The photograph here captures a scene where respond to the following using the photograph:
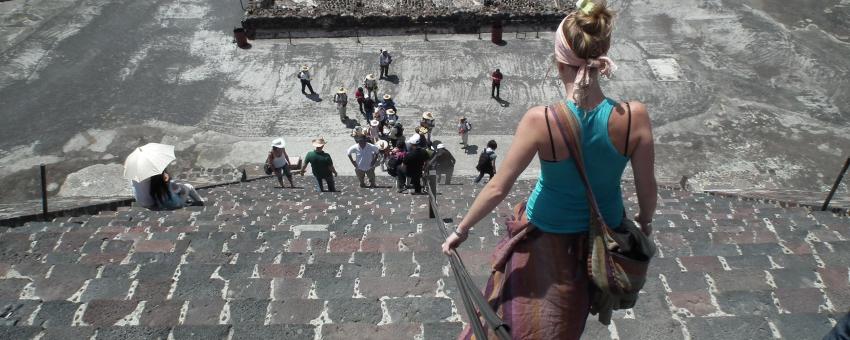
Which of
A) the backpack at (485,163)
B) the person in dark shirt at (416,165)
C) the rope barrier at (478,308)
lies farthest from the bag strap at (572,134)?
the backpack at (485,163)

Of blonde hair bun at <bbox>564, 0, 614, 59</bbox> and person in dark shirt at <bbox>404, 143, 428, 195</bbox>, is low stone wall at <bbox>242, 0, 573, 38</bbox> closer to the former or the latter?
person in dark shirt at <bbox>404, 143, 428, 195</bbox>

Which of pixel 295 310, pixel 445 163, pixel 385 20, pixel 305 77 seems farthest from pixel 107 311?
pixel 385 20

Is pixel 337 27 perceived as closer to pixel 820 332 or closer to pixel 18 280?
pixel 18 280

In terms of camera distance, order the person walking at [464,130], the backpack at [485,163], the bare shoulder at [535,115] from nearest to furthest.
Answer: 1. the bare shoulder at [535,115]
2. the backpack at [485,163]
3. the person walking at [464,130]

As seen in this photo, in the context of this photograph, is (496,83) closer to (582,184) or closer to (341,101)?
(341,101)

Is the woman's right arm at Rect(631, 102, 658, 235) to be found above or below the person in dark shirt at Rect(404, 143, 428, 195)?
above

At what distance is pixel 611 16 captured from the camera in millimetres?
2217

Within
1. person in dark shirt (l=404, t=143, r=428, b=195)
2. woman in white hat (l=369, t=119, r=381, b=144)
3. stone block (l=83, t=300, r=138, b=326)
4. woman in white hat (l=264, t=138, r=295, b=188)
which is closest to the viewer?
stone block (l=83, t=300, r=138, b=326)

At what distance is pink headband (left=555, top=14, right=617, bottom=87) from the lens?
7.22ft

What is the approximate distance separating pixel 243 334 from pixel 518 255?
202 centimetres

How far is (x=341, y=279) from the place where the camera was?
421cm

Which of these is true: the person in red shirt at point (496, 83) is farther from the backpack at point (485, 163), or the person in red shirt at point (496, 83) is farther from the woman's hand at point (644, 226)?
the woman's hand at point (644, 226)

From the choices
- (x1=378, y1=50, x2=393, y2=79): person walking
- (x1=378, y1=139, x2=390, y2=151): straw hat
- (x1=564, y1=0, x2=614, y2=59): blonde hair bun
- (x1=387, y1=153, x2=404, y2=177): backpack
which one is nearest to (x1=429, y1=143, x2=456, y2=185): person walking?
(x1=387, y1=153, x2=404, y2=177): backpack

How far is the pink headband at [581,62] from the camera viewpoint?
220 centimetres
